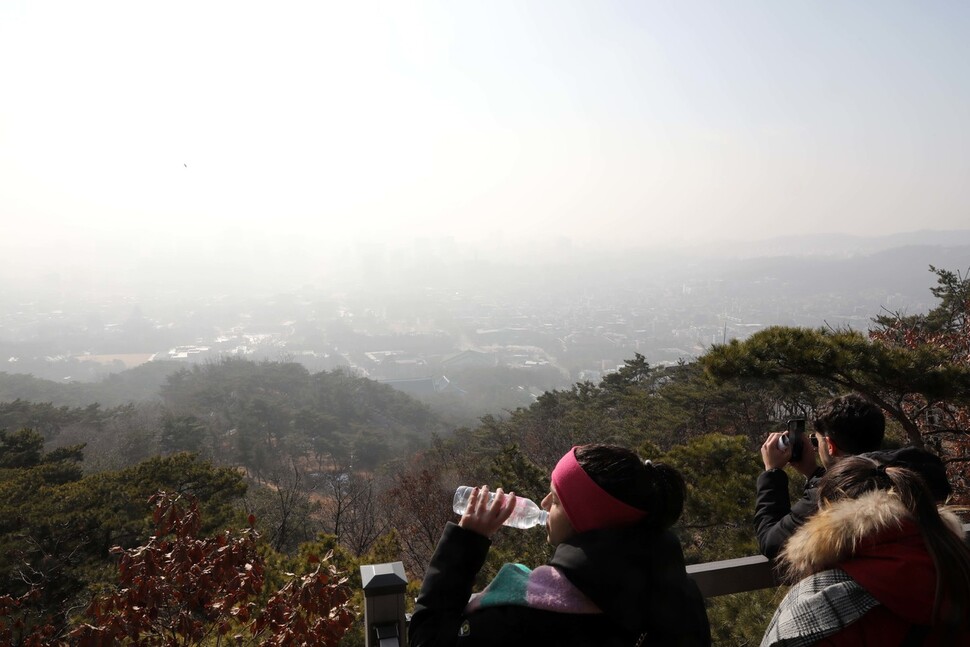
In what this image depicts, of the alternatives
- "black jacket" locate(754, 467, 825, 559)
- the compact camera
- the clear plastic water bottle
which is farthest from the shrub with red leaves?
the compact camera

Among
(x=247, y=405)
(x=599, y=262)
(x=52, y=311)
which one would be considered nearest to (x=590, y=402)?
(x=247, y=405)

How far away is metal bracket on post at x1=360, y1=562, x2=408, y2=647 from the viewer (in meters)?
1.13

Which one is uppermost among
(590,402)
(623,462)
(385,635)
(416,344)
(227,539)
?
(623,462)

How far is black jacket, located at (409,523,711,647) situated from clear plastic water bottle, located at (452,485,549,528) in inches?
5.6

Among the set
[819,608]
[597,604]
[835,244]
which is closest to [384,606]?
[597,604]

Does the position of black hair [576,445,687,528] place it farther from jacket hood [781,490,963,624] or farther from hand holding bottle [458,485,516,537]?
jacket hood [781,490,963,624]

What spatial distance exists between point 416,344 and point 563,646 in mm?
103108

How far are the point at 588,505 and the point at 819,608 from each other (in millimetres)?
467

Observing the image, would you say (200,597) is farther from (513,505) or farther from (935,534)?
(935,534)

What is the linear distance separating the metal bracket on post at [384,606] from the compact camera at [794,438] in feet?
3.67

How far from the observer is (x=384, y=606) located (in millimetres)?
1145

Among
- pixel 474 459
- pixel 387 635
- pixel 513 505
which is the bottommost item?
pixel 474 459

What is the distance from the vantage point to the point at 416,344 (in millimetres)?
103125

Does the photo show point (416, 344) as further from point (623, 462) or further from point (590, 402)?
point (623, 462)
